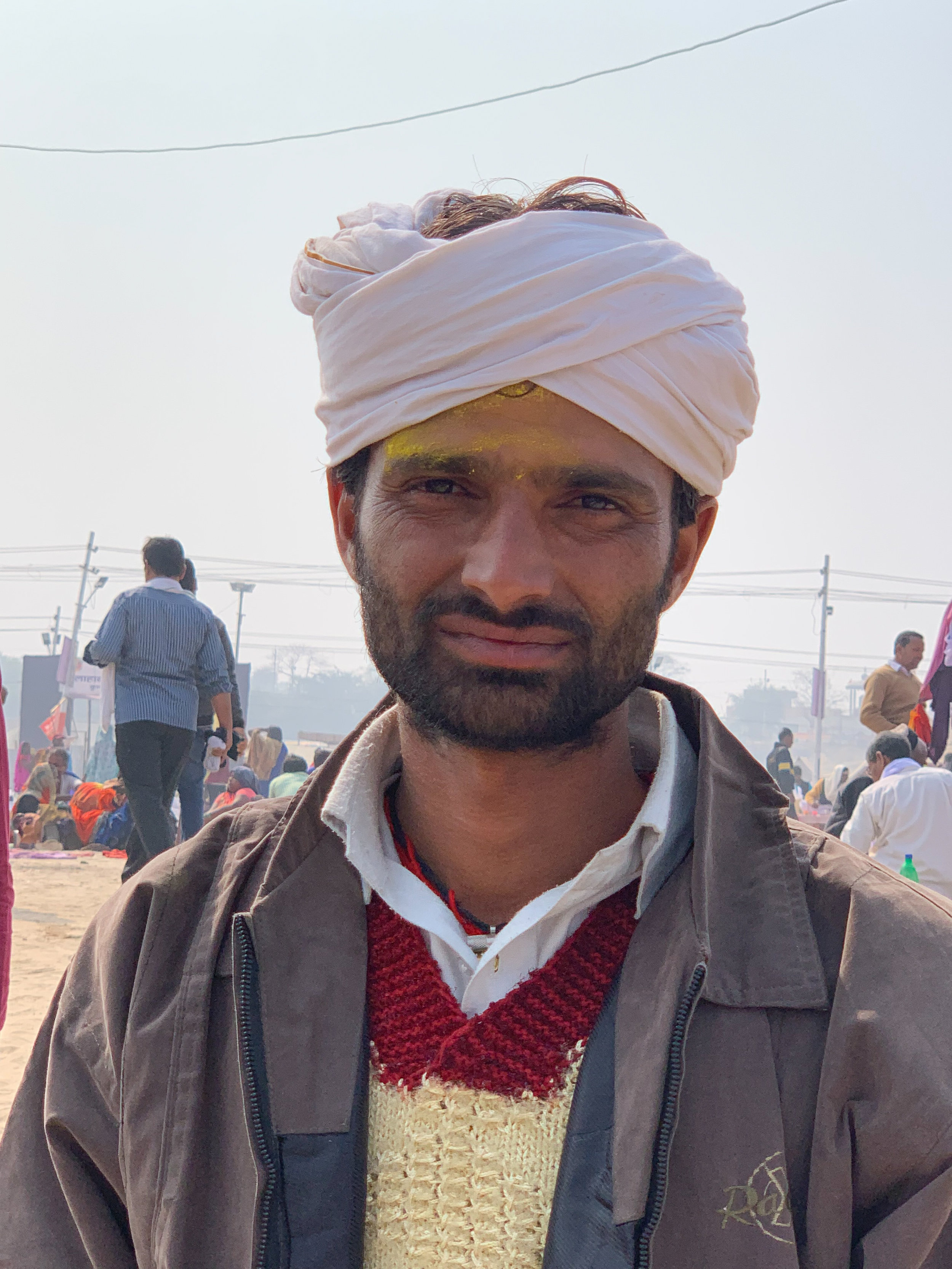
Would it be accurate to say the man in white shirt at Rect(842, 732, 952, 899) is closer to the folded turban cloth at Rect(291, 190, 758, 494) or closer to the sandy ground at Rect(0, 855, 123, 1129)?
the sandy ground at Rect(0, 855, 123, 1129)

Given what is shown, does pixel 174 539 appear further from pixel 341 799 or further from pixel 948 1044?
pixel 948 1044

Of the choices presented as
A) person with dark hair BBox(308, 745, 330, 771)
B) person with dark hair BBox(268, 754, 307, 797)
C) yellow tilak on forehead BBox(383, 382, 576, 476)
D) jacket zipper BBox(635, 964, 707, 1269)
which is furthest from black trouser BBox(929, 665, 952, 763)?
jacket zipper BBox(635, 964, 707, 1269)

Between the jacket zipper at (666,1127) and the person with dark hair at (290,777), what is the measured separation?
34.1 ft

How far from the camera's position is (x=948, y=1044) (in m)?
1.34

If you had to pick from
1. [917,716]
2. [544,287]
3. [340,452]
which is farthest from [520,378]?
[917,716]

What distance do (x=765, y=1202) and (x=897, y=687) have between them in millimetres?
9022

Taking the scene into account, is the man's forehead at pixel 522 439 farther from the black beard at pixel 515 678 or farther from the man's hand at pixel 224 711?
the man's hand at pixel 224 711

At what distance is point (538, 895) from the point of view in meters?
1.76

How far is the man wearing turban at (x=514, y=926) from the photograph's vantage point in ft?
4.45

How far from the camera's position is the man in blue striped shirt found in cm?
650

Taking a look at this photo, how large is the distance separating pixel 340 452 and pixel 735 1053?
3.50ft

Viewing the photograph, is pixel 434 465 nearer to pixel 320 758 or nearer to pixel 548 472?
pixel 548 472

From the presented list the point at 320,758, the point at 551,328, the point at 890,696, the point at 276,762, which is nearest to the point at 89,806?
the point at 320,758

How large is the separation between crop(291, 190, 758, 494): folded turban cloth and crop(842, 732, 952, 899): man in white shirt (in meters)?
4.70
